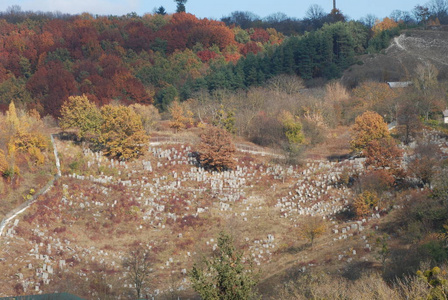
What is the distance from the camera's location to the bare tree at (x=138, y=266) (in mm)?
37875

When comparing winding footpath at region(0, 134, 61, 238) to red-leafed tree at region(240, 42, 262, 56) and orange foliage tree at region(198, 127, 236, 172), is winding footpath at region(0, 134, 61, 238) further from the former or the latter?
red-leafed tree at region(240, 42, 262, 56)

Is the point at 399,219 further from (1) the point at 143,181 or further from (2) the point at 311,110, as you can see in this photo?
(2) the point at 311,110

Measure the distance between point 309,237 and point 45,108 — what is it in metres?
55.6

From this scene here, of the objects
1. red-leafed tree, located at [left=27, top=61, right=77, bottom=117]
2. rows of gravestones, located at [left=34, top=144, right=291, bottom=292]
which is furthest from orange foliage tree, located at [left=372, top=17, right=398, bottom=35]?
rows of gravestones, located at [left=34, top=144, right=291, bottom=292]

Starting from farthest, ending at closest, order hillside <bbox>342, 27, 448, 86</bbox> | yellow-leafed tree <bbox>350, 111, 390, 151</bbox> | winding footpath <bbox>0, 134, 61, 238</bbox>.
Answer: hillside <bbox>342, 27, 448, 86</bbox> < yellow-leafed tree <bbox>350, 111, 390, 151</bbox> < winding footpath <bbox>0, 134, 61, 238</bbox>

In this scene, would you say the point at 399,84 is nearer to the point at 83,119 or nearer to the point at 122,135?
the point at 122,135

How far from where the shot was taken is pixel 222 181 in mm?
53875

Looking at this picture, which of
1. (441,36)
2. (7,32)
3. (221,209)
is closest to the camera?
(221,209)

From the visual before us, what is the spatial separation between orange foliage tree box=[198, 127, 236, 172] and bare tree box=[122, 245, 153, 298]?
13143mm

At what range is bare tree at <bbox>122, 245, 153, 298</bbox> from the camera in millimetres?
37875

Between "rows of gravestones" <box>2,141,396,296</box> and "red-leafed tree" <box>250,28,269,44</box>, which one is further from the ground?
"red-leafed tree" <box>250,28,269,44</box>

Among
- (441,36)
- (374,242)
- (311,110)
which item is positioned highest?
(441,36)

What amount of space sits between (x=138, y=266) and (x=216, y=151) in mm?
17846

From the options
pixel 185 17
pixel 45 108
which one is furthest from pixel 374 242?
pixel 185 17
